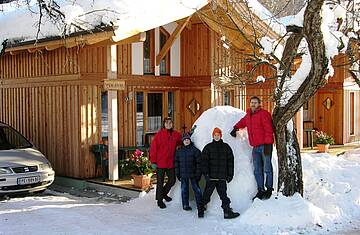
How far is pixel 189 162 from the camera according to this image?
9547 mm

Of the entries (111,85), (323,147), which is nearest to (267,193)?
(111,85)

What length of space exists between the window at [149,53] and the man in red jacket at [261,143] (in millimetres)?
6177

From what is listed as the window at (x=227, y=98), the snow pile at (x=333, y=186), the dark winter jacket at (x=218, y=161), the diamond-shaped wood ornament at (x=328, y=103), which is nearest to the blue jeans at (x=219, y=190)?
the dark winter jacket at (x=218, y=161)

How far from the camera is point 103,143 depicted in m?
13.7

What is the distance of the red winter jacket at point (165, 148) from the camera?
9961 millimetres

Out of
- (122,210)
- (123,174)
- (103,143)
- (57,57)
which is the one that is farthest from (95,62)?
(122,210)

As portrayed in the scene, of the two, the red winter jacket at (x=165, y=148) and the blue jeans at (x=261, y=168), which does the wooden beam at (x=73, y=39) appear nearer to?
the red winter jacket at (x=165, y=148)

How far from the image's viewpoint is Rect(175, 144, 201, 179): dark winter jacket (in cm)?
952

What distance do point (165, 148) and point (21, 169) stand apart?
3.63m

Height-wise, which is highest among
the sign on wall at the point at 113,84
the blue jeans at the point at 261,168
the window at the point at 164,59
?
the window at the point at 164,59

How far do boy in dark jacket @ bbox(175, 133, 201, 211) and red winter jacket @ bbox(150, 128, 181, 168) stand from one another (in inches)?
11.6

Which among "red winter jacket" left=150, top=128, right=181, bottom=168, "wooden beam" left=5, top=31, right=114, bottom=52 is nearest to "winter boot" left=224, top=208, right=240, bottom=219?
"red winter jacket" left=150, top=128, right=181, bottom=168

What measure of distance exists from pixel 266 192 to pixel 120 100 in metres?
6.20

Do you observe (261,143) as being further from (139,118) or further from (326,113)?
(326,113)
